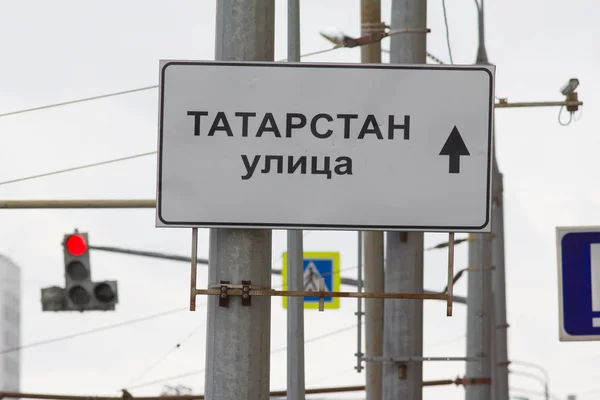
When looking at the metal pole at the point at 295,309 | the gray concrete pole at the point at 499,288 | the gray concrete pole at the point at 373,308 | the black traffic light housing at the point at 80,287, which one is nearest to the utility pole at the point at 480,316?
the gray concrete pole at the point at 499,288

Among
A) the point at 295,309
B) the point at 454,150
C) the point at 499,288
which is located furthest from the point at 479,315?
the point at 454,150

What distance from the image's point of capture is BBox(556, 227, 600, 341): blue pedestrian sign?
26.8 feet

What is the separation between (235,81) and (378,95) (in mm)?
594

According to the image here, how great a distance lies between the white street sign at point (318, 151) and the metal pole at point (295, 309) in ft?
34.3

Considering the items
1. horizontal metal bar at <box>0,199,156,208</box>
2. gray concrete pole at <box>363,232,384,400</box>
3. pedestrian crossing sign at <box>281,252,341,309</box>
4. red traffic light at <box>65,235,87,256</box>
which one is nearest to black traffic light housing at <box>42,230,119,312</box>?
red traffic light at <box>65,235,87,256</box>

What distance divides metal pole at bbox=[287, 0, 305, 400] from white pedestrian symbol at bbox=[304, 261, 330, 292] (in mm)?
4971

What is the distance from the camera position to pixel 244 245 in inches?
244

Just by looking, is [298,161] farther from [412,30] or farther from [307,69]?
[412,30]

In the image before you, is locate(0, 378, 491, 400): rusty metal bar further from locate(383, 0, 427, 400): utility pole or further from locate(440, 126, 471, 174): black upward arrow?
locate(440, 126, 471, 174): black upward arrow

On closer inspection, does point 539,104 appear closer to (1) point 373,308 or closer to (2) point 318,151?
(1) point 373,308

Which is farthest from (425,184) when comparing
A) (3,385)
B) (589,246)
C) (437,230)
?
(3,385)

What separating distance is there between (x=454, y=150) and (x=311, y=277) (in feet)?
54.5

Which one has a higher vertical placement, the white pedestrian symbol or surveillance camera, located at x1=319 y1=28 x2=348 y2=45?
surveillance camera, located at x1=319 y1=28 x2=348 y2=45

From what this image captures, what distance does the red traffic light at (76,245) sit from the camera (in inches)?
736
